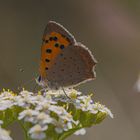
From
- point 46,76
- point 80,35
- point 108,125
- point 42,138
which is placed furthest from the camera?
point 80,35

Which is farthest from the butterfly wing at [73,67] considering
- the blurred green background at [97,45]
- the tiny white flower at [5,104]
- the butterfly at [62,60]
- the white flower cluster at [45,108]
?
the blurred green background at [97,45]

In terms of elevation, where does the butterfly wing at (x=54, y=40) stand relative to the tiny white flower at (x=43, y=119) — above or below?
above

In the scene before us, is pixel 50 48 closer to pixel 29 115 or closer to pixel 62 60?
pixel 62 60

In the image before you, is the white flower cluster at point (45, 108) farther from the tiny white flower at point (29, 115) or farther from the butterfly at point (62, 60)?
the butterfly at point (62, 60)

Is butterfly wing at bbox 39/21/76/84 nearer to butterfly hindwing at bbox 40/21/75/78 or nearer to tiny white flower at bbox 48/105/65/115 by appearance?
butterfly hindwing at bbox 40/21/75/78

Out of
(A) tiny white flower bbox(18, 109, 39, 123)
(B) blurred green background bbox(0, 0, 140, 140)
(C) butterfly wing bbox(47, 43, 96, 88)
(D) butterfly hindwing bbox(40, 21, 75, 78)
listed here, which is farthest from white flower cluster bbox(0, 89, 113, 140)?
(B) blurred green background bbox(0, 0, 140, 140)

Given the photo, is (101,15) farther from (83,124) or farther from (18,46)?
(83,124)

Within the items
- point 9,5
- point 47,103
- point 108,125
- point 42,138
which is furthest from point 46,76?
point 9,5
